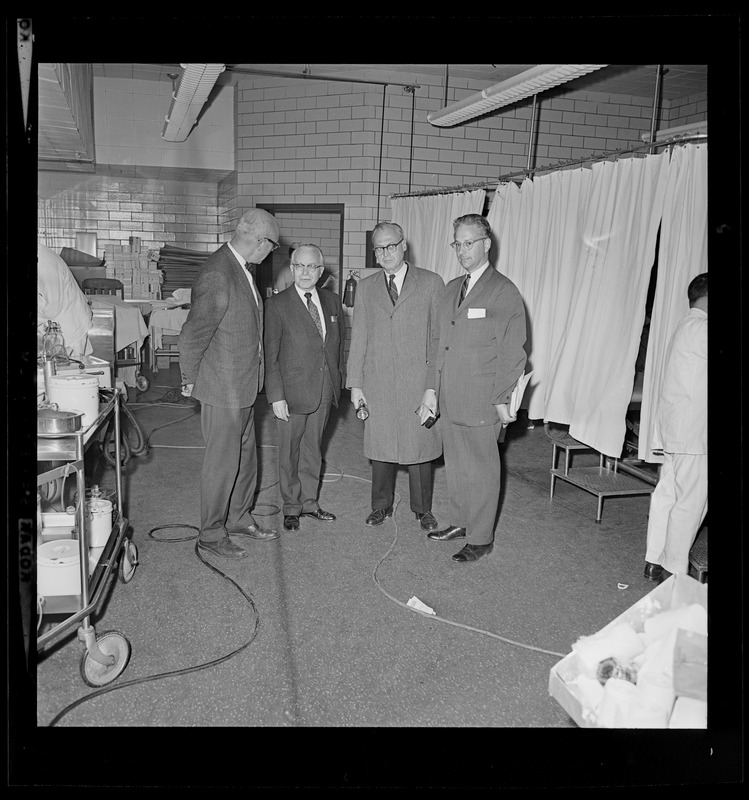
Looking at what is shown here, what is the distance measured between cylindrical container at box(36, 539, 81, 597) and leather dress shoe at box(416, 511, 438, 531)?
5.68 ft

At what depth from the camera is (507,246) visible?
519cm

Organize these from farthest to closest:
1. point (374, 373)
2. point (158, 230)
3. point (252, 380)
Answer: point (158, 230)
point (374, 373)
point (252, 380)

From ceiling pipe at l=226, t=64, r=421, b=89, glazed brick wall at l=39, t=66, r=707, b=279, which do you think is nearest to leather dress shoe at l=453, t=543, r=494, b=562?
glazed brick wall at l=39, t=66, r=707, b=279

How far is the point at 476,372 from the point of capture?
2982 mm

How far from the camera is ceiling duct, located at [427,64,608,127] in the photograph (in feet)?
14.7

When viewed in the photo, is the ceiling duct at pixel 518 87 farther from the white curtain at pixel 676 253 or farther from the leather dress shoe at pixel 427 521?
the leather dress shoe at pixel 427 521

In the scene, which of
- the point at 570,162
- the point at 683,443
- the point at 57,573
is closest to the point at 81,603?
the point at 57,573

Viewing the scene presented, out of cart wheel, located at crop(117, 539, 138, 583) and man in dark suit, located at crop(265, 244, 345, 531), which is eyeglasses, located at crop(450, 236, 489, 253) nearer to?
man in dark suit, located at crop(265, 244, 345, 531)

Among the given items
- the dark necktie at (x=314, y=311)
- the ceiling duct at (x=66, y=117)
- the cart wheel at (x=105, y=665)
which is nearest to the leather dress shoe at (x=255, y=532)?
the dark necktie at (x=314, y=311)

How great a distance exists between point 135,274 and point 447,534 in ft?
21.8

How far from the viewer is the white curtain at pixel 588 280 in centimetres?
388
